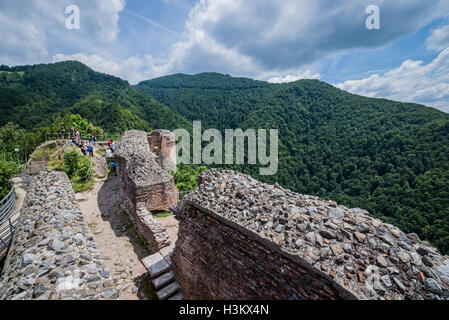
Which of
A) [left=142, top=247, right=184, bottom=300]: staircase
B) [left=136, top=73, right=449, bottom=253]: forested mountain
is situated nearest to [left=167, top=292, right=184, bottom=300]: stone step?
[left=142, top=247, right=184, bottom=300]: staircase

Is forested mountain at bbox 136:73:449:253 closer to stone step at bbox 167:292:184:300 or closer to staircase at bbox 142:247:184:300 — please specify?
stone step at bbox 167:292:184:300

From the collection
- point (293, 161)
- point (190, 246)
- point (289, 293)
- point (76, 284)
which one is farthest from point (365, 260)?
point (293, 161)

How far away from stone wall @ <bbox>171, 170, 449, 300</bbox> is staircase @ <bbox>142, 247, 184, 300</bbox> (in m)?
0.97

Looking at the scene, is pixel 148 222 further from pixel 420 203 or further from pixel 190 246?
pixel 420 203

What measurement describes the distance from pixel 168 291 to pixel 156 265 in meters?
0.90

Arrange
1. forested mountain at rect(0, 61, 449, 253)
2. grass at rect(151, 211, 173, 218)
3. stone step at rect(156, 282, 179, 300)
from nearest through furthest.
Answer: stone step at rect(156, 282, 179, 300), grass at rect(151, 211, 173, 218), forested mountain at rect(0, 61, 449, 253)

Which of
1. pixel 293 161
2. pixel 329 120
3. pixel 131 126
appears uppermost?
pixel 329 120

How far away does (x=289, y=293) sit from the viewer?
9.82 ft

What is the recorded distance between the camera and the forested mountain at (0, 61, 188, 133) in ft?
183

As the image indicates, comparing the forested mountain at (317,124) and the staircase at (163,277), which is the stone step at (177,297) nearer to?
the staircase at (163,277)

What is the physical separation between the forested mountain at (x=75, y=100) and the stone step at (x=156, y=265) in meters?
50.0

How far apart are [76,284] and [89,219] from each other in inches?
318

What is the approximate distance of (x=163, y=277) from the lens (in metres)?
5.84

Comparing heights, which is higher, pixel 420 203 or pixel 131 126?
pixel 131 126
